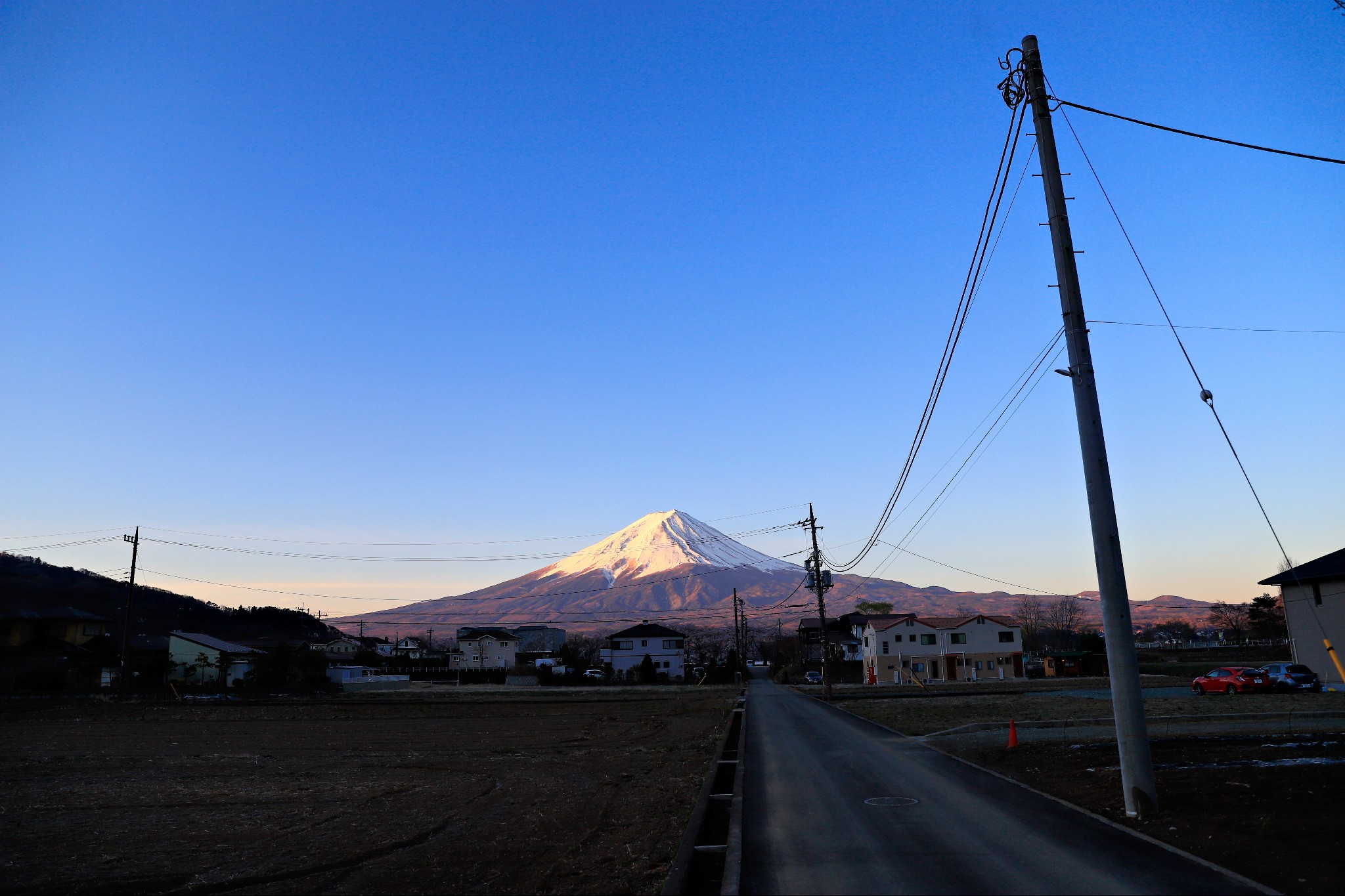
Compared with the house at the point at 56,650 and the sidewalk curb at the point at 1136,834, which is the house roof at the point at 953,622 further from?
the house at the point at 56,650

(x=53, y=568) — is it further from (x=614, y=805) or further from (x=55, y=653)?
(x=614, y=805)

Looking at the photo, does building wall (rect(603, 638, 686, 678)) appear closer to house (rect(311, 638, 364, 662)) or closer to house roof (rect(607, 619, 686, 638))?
house roof (rect(607, 619, 686, 638))

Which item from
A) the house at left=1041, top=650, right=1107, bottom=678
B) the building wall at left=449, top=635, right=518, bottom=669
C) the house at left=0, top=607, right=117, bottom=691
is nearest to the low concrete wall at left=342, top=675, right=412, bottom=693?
the house at left=0, top=607, right=117, bottom=691

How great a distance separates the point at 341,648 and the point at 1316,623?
124 metres

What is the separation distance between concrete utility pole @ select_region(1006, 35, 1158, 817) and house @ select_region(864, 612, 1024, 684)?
228ft

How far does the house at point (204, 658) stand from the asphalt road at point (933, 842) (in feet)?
239

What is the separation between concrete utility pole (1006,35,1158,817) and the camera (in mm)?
9898

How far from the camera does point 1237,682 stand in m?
33.9

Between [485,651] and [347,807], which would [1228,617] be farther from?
[347,807]

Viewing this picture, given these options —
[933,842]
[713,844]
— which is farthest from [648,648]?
[933,842]

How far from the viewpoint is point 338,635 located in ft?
472

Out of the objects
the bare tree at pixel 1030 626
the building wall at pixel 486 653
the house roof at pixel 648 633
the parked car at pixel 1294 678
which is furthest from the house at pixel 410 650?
the parked car at pixel 1294 678

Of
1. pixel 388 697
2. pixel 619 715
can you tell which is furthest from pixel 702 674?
pixel 619 715

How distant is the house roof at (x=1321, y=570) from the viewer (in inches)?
1245
